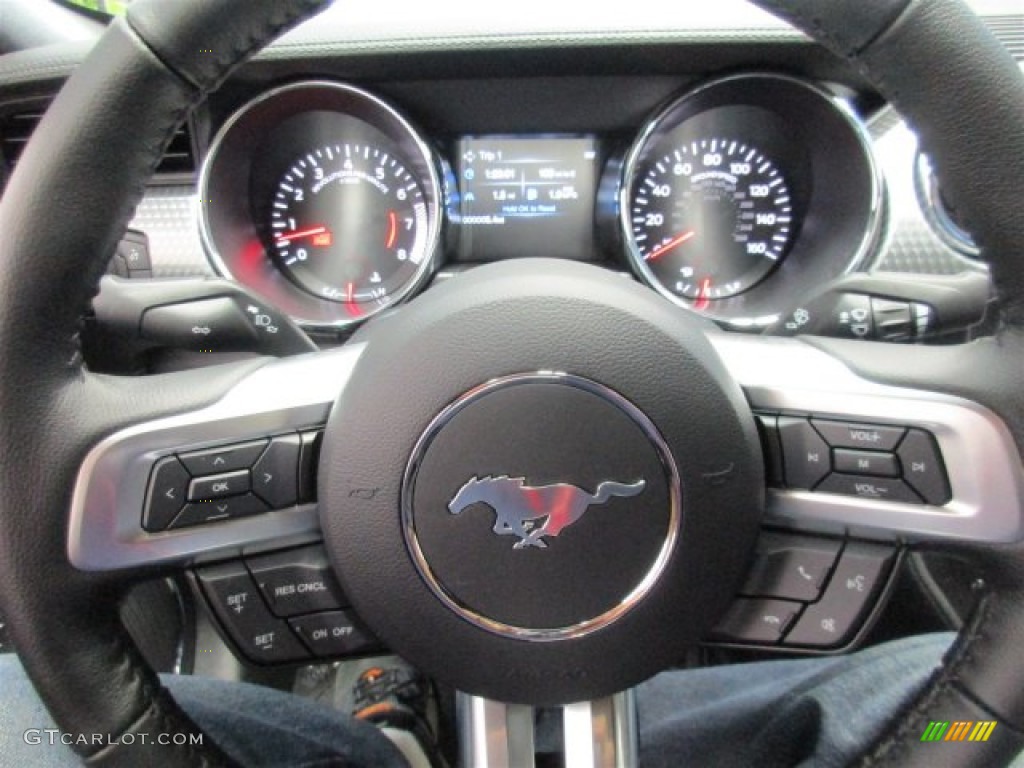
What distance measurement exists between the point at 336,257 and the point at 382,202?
0.45ft

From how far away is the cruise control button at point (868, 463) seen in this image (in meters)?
0.83

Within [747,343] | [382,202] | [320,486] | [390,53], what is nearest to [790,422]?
[747,343]

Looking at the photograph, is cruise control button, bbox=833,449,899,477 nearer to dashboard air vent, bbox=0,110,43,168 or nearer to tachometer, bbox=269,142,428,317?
tachometer, bbox=269,142,428,317

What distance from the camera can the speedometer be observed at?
1.92 metres

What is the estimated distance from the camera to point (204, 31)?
2.31ft

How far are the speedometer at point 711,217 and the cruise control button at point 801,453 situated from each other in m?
1.07

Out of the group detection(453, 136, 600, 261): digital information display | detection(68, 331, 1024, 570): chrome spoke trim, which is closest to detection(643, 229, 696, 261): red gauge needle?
detection(453, 136, 600, 261): digital information display

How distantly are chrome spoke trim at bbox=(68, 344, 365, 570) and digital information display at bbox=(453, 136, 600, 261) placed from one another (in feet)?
3.39

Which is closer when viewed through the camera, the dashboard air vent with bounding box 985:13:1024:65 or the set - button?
the set - button

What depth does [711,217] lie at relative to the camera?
1947mm

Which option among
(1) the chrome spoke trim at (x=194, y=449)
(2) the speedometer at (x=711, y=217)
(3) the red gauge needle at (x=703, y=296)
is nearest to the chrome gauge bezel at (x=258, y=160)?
(2) the speedometer at (x=711, y=217)

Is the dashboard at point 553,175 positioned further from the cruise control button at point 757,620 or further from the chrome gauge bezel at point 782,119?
the cruise control button at point 757,620

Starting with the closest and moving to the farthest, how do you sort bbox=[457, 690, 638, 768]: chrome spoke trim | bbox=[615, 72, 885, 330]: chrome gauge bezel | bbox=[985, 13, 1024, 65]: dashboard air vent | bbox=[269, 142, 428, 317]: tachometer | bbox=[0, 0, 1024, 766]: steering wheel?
bbox=[0, 0, 1024, 766]: steering wheel < bbox=[457, 690, 638, 768]: chrome spoke trim < bbox=[985, 13, 1024, 65]: dashboard air vent < bbox=[615, 72, 885, 330]: chrome gauge bezel < bbox=[269, 142, 428, 317]: tachometer

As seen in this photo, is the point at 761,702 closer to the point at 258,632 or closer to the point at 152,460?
the point at 258,632
